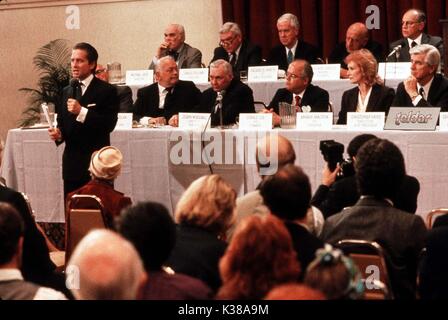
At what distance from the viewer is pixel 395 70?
25.1ft

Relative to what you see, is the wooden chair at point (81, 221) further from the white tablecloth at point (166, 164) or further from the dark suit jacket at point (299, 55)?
the dark suit jacket at point (299, 55)

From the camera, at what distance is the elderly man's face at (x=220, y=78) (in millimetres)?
7008

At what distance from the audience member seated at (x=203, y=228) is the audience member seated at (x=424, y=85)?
11.4ft

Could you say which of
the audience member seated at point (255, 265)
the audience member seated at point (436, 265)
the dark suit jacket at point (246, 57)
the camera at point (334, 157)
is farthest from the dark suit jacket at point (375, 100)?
the audience member seated at point (255, 265)

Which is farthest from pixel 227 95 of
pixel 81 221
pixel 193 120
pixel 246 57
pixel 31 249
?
pixel 31 249

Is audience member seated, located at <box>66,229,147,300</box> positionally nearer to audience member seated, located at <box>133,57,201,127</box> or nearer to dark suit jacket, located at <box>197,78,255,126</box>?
dark suit jacket, located at <box>197,78,255,126</box>

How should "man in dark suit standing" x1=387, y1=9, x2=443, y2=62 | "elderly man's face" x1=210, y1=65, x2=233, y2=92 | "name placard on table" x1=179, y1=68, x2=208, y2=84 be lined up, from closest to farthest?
"elderly man's face" x1=210, y1=65, x2=233, y2=92
"name placard on table" x1=179, y1=68, x2=208, y2=84
"man in dark suit standing" x1=387, y1=9, x2=443, y2=62

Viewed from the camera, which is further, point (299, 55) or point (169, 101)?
point (299, 55)

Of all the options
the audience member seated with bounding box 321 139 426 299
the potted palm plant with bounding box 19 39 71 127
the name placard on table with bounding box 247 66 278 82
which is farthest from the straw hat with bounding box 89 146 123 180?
the potted palm plant with bounding box 19 39 71 127

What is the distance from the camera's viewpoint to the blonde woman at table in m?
6.53

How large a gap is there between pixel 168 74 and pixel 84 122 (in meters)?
1.63

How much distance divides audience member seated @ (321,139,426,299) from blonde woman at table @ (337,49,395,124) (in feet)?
10.2

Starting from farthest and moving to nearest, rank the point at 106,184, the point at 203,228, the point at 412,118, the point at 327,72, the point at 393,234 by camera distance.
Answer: the point at 327,72 → the point at 412,118 → the point at 106,184 → the point at 393,234 → the point at 203,228

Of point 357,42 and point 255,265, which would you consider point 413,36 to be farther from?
point 255,265
